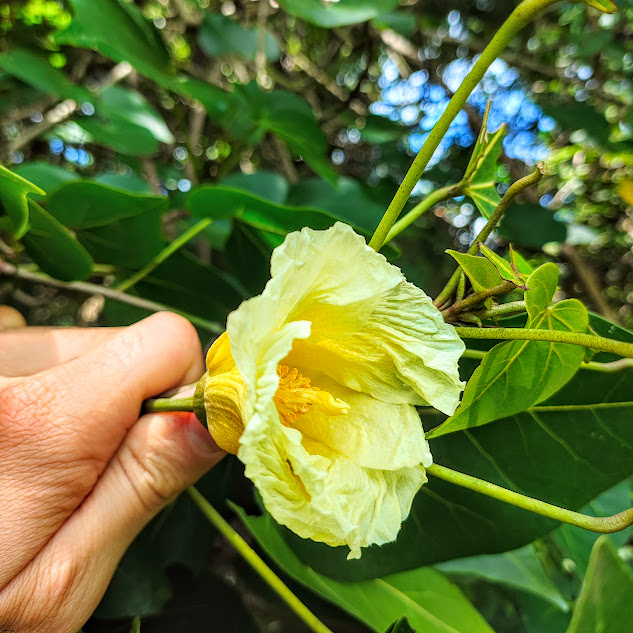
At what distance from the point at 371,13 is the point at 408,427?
104 centimetres

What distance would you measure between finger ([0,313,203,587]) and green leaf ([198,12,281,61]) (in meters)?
1.18

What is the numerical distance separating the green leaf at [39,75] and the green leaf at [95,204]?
2.12 ft

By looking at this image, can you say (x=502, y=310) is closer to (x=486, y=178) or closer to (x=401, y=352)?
(x=401, y=352)

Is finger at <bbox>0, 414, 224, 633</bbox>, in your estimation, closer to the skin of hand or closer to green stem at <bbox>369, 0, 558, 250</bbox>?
the skin of hand

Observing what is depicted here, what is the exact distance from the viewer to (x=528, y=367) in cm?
58

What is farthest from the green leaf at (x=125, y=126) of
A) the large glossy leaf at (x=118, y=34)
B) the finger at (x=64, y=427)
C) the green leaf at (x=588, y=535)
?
the green leaf at (x=588, y=535)

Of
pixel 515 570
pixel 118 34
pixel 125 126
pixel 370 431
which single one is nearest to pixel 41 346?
pixel 370 431

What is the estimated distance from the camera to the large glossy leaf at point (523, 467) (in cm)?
70

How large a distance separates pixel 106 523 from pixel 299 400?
1.00 ft

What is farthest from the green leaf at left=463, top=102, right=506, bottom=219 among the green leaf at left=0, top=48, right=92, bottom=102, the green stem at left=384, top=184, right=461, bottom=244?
the green leaf at left=0, top=48, right=92, bottom=102

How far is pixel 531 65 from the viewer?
1.90 meters

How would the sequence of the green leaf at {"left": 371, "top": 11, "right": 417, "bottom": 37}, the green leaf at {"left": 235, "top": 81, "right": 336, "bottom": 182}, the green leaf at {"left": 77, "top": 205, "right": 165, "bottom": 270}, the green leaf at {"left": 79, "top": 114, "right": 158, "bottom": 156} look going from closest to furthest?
the green leaf at {"left": 77, "top": 205, "right": 165, "bottom": 270} < the green leaf at {"left": 235, "top": 81, "right": 336, "bottom": 182} < the green leaf at {"left": 79, "top": 114, "right": 158, "bottom": 156} < the green leaf at {"left": 371, "top": 11, "right": 417, "bottom": 37}

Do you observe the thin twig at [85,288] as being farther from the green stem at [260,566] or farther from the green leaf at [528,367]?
the green leaf at [528,367]

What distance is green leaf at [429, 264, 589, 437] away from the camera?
1.76ft
